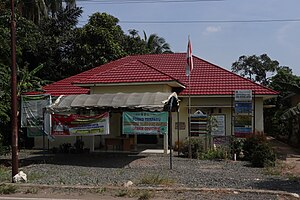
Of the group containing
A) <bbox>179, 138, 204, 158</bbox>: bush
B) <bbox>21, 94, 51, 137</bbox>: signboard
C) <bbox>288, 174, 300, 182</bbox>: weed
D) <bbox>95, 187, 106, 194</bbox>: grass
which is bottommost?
<bbox>288, 174, 300, 182</bbox>: weed

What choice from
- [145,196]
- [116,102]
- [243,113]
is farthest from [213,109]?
[145,196]

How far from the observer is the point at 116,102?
58.3ft

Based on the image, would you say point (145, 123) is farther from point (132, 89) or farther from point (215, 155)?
point (132, 89)

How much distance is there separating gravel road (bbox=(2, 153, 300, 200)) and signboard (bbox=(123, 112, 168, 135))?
1385 millimetres

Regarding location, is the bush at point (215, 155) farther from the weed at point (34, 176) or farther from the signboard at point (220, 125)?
the weed at point (34, 176)

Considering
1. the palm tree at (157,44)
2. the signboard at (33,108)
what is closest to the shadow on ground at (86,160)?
the signboard at (33,108)

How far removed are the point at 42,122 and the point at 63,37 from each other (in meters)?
16.6

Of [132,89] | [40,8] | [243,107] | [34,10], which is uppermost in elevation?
[40,8]

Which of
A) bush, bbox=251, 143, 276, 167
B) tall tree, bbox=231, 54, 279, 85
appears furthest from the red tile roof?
tall tree, bbox=231, 54, 279, 85

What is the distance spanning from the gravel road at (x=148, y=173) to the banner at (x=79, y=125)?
1.28m

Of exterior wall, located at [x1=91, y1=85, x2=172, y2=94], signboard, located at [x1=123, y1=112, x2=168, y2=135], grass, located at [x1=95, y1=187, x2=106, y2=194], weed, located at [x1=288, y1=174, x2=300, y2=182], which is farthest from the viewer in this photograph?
exterior wall, located at [x1=91, y1=85, x2=172, y2=94]

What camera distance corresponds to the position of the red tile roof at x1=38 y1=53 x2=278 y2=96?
→ 20.9 metres

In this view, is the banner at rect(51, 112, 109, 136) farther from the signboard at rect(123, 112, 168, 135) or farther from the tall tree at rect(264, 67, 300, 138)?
the tall tree at rect(264, 67, 300, 138)

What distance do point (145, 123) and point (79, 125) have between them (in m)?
2.96
